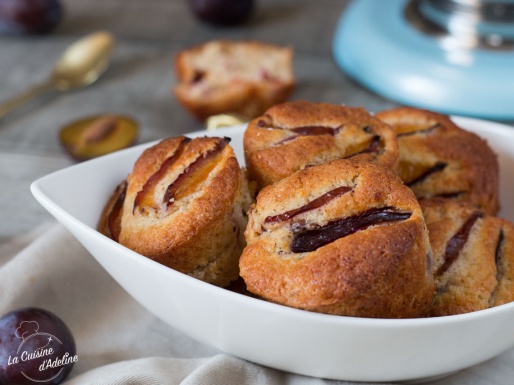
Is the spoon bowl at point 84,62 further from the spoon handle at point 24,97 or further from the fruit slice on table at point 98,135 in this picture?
the fruit slice on table at point 98,135

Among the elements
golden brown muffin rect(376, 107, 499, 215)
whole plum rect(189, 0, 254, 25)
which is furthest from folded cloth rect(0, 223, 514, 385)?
whole plum rect(189, 0, 254, 25)

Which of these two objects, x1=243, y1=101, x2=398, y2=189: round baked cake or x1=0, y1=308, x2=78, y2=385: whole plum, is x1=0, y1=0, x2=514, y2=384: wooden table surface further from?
x1=243, y1=101, x2=398, y2=189: round baked cake

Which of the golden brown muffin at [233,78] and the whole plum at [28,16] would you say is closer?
the golden brown muffin at [233,78]

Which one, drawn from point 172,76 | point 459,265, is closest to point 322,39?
point 172,76

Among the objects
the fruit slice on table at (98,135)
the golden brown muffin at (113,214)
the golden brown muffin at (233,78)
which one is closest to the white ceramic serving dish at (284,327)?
the golden brown muffin at (113,214)

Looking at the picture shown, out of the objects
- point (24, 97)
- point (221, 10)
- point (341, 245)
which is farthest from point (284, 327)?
point (221, 10)

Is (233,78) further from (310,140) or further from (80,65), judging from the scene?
(310,140)
